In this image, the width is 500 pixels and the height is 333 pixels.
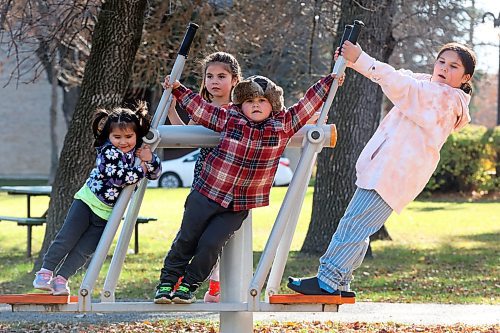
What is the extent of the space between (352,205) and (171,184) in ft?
88.9

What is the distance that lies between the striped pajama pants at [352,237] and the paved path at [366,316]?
2655 mm

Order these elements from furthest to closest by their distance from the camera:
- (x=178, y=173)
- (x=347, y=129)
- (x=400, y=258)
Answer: (x=178, y=173) → (x=400, y=258) → (x=347, y=129)

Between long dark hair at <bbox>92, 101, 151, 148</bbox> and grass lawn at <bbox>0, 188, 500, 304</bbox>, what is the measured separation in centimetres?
470

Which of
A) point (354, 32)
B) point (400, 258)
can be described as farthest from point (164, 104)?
point (400, 258)

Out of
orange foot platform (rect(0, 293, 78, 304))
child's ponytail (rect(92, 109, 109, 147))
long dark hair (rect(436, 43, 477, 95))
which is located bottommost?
orange foot platform (rect(0, 293, 78, 304))

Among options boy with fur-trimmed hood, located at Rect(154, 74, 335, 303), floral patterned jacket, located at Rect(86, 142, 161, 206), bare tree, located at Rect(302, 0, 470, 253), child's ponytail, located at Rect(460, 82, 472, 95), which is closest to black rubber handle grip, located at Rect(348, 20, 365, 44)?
boy with fur-trimmed hood, located at Rect(154, 74, 335, 303)

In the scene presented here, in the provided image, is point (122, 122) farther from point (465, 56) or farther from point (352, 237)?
point (465, 56)

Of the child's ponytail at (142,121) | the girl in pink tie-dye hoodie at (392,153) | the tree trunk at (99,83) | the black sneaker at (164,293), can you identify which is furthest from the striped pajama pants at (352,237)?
the tree trunk at (99,83)

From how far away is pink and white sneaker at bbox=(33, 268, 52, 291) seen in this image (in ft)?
17.8

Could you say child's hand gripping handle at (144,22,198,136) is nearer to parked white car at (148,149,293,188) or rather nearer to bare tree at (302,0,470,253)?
bare tree at (302,0,470,253)

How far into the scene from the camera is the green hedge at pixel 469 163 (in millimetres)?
27203

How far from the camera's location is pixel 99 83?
1101cm

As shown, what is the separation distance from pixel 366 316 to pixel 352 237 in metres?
3.03

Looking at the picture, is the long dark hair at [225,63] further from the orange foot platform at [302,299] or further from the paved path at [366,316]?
the paved path at [366,316]
